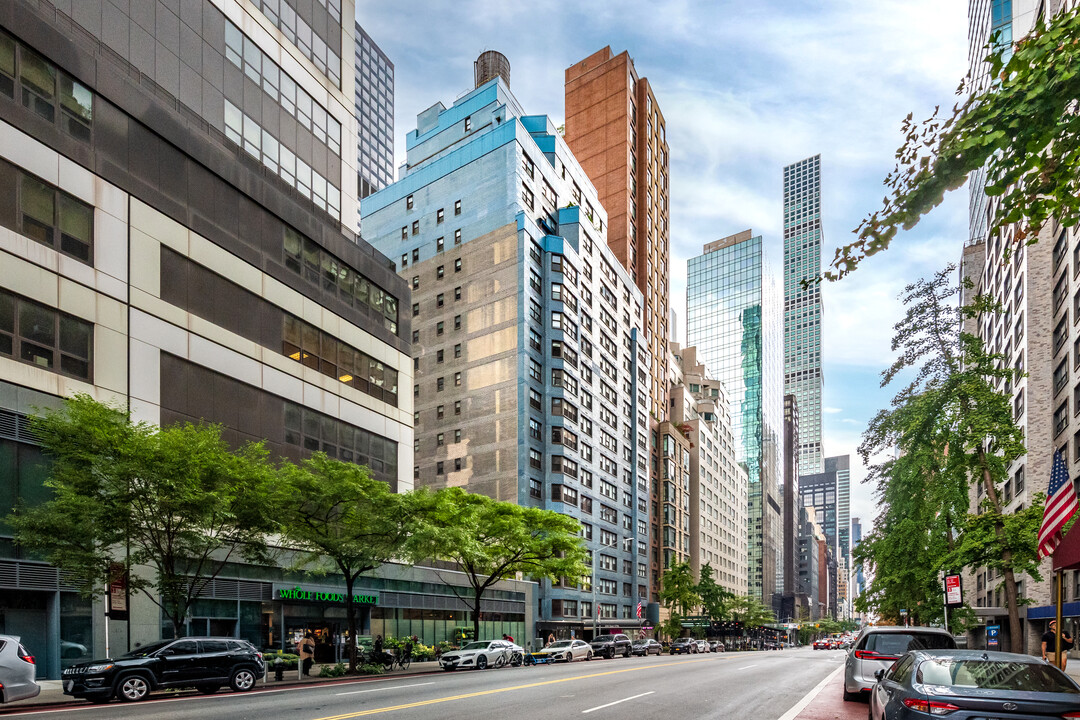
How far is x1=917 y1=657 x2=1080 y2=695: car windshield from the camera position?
29.5 ft

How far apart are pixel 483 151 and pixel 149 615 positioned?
2235 inches

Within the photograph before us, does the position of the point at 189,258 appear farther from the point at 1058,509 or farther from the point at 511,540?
the point at 1058,509

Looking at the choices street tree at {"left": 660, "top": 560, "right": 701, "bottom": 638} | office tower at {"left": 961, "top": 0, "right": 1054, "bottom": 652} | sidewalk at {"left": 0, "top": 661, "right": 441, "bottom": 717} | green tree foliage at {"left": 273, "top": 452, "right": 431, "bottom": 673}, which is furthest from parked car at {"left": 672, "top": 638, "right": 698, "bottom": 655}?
green tree foliage at {"left": 273, "top": 452, "right": 431, "bottom": 673}

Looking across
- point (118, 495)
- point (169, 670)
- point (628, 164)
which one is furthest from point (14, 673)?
point (628, 164)

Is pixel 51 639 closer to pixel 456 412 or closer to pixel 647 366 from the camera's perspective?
pixel 456 412

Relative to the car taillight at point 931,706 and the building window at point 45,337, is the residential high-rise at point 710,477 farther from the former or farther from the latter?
the car taillight at point 931,706

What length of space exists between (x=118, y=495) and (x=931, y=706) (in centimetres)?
2180

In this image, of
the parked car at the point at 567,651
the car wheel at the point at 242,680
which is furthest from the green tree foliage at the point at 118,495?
the parked car at the point at 567,651

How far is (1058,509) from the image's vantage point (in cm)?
1611

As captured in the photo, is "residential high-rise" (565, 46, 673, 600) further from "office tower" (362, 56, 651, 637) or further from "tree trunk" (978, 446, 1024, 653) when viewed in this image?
"tree trunk" (978, 446, 1024, 653)

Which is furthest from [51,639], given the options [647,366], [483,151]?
[647,366]

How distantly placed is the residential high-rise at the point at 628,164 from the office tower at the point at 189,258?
59388 mm

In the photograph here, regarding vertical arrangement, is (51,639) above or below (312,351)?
below

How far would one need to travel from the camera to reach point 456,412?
76.7 m
